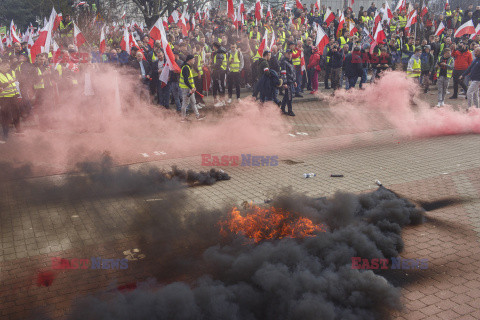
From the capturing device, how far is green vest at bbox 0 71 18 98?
9805 mm

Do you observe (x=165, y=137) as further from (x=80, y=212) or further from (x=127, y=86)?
(x=80, y=212)

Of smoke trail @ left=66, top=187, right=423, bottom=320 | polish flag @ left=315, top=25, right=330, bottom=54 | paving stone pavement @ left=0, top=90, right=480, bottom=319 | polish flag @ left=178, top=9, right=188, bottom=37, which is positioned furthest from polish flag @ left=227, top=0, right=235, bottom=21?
smoke trail @ left=66, top=187, right=423, bottom=320

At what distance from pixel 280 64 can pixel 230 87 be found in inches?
83.1

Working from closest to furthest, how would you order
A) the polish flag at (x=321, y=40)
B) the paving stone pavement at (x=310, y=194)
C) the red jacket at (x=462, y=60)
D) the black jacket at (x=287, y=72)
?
the paving stone pavement at (x=310, y=194) → the black jacket at (x=287, y=72) → the red jacket at (x=462, y=60) → the polish flag at (x=321, y=40)

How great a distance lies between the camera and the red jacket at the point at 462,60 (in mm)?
14324

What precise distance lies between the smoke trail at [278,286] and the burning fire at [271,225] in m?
0.17

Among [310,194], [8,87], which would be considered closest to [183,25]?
[8,87]

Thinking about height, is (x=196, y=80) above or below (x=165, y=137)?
above

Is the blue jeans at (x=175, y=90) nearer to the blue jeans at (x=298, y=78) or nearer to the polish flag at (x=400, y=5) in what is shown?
the blue jeans at (x=298, y=78)

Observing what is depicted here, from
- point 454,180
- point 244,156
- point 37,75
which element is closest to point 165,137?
point 244,156

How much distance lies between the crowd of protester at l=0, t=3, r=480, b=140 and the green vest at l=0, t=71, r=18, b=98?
0.07 ft

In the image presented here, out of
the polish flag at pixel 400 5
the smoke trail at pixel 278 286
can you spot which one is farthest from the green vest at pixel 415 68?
the smoke trail at pixel 278 286

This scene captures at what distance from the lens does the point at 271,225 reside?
5.05 meters

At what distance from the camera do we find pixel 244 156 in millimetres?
9070
